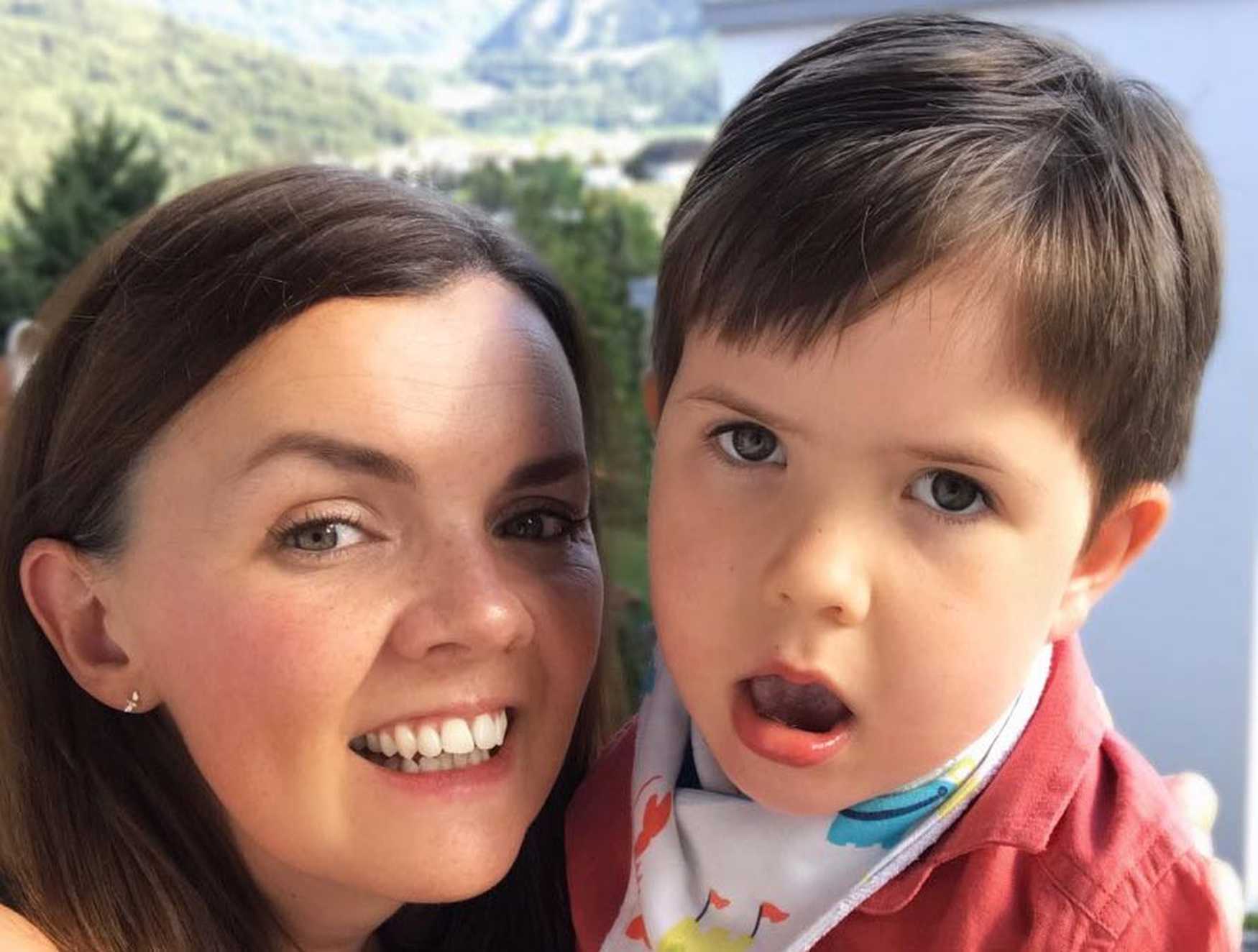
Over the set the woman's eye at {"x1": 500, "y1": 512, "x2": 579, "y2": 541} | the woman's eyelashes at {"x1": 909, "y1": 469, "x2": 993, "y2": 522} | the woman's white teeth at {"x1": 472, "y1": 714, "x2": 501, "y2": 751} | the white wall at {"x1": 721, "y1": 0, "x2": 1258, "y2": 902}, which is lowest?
the white wall at {"x1": 721, "y1": 0, "x2": 1258, "y2": 902}

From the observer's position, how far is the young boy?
3.65 ft

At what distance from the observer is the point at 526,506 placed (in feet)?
4.85

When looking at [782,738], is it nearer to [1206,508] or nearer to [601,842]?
[601,842]

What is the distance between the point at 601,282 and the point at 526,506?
3028 mm

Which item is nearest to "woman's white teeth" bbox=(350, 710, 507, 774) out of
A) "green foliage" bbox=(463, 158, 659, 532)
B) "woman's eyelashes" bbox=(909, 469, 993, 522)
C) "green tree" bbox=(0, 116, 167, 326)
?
"woman's eyelashes" bbox=(909, 469, 993, 522)

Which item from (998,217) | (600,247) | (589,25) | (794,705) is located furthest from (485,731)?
(589,25)

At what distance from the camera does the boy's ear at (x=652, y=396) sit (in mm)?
1389

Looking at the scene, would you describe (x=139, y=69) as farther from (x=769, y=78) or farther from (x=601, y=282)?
(x=769, y=78)

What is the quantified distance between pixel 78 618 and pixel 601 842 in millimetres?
596

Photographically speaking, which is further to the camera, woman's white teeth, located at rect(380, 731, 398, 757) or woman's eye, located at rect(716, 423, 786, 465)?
woman's white teeth, located at rect(380, 731, 398, 757)

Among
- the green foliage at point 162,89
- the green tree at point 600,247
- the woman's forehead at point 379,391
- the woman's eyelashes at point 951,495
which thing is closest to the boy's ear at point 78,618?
the woman's forehead at point 379,391

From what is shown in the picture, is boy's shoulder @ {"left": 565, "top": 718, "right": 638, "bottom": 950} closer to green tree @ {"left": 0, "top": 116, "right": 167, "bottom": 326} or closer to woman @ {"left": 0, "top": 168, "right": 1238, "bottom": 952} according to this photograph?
woman @ {"left": 0, "top": 168, "right": 1238, "bottom": 952}

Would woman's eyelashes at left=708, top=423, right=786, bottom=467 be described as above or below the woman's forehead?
above

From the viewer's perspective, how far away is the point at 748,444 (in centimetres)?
120
